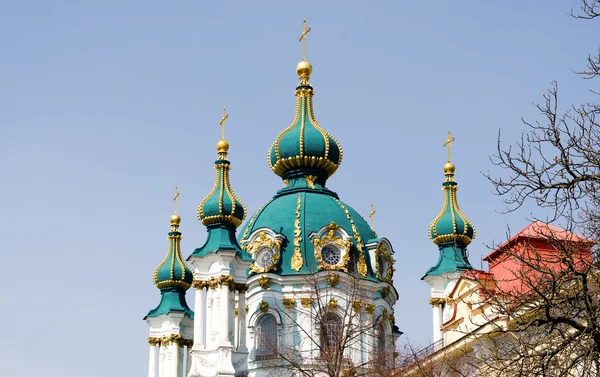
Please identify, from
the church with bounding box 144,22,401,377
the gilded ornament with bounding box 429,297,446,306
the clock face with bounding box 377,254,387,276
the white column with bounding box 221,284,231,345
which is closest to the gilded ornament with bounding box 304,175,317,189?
the church with bounding box 144,22,401,377

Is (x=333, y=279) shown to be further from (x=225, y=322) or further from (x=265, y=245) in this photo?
(x=225, y=322)

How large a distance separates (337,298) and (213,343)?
4507 mm

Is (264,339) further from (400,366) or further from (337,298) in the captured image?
(400,366)

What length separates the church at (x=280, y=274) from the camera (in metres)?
36.8

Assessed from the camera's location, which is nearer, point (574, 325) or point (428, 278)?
point (574, 325)

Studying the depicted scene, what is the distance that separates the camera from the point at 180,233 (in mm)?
45000

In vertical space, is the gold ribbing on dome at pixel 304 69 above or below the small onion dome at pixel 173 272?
above

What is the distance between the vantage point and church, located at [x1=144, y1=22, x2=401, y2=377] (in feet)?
121

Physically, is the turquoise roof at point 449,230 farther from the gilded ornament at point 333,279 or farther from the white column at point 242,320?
the white column at point 242,320

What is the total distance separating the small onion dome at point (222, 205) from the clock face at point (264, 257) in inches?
54.0

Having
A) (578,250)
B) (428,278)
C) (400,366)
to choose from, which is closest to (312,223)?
(428,278)

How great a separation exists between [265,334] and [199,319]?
2530 mm

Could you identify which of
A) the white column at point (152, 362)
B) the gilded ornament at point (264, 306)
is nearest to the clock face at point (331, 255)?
the gilded ornament at point (264, 306)

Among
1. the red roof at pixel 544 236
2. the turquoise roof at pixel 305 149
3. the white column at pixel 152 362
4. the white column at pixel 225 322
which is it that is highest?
the turquoise roof at pixel 305 149
